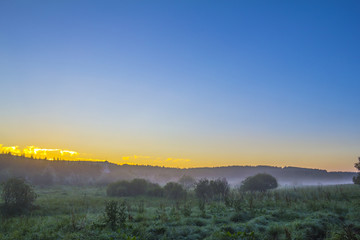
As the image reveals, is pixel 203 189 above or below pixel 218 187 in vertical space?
below

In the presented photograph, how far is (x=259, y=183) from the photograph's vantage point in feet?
193

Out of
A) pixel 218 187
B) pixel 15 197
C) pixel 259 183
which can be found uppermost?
pixel 15 197

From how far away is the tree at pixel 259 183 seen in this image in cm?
5869

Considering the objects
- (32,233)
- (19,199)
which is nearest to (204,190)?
(19,199)

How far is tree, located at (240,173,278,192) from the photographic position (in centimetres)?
5869

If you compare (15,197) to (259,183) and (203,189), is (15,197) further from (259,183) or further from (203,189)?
(259,183)

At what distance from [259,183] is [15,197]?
50306mm

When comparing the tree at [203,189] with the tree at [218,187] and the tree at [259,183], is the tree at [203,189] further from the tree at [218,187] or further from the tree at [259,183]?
the tree at [259,183]

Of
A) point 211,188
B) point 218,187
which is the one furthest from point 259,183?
point 211,188

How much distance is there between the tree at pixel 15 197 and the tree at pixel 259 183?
4532 centimetres

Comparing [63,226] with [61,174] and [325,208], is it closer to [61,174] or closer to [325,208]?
[325,208]

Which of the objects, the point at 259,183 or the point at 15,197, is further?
the point at 259,183

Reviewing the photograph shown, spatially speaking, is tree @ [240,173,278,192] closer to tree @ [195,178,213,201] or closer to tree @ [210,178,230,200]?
tree @ [210,178,230,200]

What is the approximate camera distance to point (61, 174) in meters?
128
